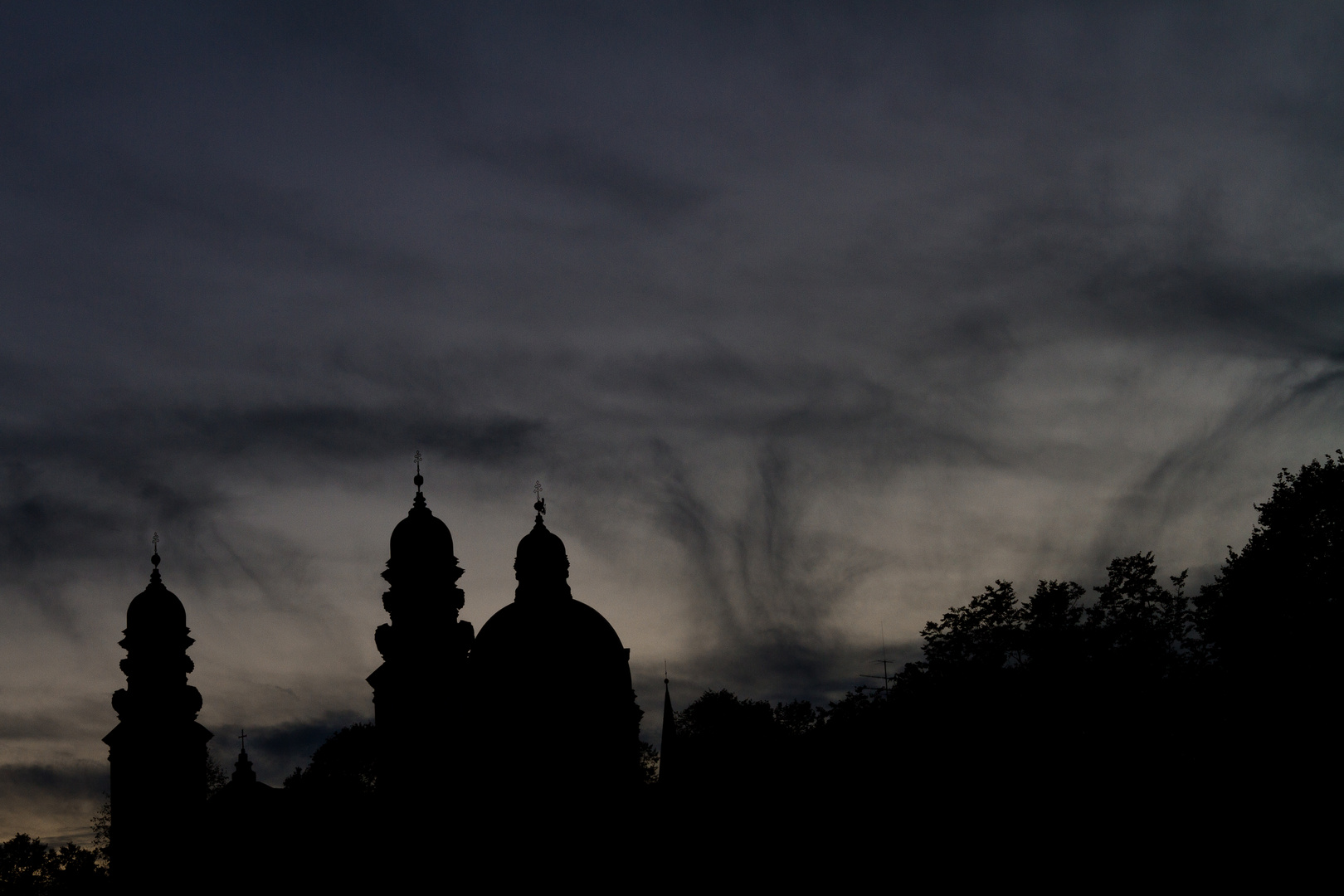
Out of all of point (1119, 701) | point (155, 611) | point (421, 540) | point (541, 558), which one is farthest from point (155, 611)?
point (1119, 701)

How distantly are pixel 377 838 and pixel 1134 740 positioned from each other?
27489 millimetres

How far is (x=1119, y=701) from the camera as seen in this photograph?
43344mm

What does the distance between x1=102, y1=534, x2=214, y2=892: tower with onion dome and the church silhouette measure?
0.06 meters

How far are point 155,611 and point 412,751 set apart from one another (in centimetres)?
1320

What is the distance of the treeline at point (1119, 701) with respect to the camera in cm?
4034

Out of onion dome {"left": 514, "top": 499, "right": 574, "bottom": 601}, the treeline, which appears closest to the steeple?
onion dome {"left": 514, "top": 499, "right": 574, "bottom": 601}

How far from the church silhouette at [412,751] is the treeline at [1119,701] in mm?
5774

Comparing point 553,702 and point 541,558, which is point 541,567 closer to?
point 541,558

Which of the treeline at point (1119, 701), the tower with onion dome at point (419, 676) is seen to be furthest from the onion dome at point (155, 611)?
the treeline at point (1119, 701)

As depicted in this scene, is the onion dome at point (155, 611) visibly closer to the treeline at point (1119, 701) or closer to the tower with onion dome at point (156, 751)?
the tower with onion dome at point (156, 751)

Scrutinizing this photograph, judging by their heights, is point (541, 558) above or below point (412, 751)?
above

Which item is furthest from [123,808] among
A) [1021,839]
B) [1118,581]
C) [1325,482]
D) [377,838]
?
[1325,482]

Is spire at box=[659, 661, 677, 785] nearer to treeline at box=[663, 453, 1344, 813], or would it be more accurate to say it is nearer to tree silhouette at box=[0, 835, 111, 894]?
treeline at box=[663, 453, 1344, 813]

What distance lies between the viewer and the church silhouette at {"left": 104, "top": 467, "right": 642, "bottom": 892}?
44.3 m
